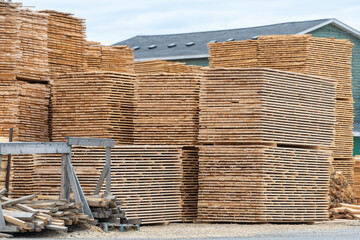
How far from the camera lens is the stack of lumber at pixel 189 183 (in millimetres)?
18312

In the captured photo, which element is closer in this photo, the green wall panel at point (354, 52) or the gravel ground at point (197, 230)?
the gravel ground at point (197, 230)

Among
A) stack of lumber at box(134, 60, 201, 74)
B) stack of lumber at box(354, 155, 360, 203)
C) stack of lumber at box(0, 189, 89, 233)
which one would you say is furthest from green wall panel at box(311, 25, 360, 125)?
stack of lumber at box(0, 189, 89, 233)

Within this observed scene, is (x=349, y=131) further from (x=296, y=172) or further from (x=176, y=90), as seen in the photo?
(x=176, y=90)

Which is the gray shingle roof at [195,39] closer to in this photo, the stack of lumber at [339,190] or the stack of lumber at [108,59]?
the stack of lumber at [339,190]

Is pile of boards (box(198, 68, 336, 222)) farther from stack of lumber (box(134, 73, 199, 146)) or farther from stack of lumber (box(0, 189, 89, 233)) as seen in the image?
stack of lumber (box(0, 189, 89, 233))

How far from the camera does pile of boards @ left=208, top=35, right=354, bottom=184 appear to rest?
21.0 m

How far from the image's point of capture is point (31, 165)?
59.7 ft

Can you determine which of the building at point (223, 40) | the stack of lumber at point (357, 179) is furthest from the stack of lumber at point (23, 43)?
the building at point (223, 40)

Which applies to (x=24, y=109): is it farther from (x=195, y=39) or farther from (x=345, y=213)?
(x=195, y=39)

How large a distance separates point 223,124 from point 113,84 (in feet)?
9.99

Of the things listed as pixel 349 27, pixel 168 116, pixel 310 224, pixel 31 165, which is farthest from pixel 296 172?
pixel 349 27

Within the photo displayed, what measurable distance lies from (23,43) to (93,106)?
245cm

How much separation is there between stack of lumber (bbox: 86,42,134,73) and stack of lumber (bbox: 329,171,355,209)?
6.91 metres

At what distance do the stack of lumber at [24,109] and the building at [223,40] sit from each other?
16.3 m
